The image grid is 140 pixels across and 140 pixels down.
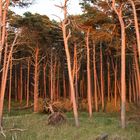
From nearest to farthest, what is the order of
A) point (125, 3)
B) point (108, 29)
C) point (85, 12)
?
point (125, 3) < point (108, 29) < point (85, 12)

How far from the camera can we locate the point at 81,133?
19.7m

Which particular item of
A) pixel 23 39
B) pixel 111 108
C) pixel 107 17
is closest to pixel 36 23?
pixel 23 39

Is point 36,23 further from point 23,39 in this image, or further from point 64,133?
point 64,133

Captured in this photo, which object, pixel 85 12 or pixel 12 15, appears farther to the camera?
pixel 85 12

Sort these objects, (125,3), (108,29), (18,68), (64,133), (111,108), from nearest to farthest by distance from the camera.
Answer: (64,133)
(125,3)
(108,29)
(111,108)
(18,68)

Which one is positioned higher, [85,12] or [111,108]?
[85,12]

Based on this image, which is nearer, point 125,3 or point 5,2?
point 5,2

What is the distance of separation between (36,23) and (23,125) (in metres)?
11.3

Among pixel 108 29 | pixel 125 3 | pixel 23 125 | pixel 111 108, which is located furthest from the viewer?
A: pixel 111 108

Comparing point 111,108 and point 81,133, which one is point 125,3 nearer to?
point 81,133

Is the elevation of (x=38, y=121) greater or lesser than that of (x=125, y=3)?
lesser

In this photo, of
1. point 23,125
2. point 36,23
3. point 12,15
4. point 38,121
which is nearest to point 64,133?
point 23,125

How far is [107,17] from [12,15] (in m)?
6.81

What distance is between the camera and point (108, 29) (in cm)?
2692
